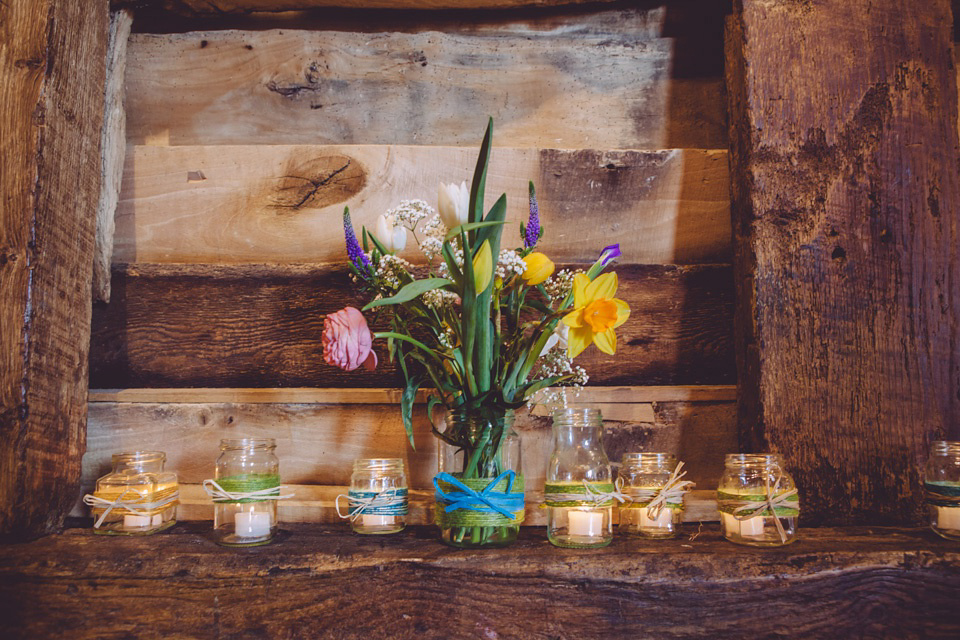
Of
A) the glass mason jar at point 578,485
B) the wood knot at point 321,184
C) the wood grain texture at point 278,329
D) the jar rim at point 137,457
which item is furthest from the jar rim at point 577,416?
the jar rim at point 137,457

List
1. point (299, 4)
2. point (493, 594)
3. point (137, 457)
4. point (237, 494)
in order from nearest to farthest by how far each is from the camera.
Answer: point (493, 594), point (237, 494), point (137, 457), point (299, 4)

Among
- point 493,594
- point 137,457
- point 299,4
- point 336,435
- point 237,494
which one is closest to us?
point 493,594

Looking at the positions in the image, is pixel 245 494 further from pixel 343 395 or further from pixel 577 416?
pixel 577 416

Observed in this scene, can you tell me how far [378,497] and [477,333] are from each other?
13.7 inches

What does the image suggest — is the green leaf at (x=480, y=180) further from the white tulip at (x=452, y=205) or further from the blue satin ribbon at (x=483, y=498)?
the blue satin ribbon at (x=483, y=498)

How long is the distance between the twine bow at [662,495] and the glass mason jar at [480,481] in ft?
0.73

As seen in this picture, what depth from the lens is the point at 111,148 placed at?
130 cm

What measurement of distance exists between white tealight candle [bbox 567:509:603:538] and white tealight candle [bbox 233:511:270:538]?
0.52m

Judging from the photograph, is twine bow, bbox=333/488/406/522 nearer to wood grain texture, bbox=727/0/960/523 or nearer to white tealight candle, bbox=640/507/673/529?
white tealight candle, bbox=640/507/673/529

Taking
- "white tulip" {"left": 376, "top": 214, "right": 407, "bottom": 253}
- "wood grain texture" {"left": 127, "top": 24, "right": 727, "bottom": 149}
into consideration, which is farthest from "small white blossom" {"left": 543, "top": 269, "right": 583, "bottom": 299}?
"wood grain texture" {"left": 127, "top": 24, "right": 727, "bottom": 149}

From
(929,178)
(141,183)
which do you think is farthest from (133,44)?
(929,178)

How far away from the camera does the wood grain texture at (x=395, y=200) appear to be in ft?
4.28

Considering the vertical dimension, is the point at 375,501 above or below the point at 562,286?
below

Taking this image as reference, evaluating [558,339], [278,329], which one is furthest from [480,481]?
[278,329]
